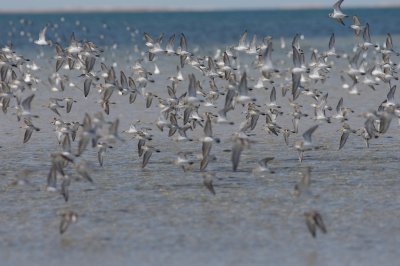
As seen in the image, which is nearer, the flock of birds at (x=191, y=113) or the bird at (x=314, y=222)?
the bird at (x=314, y=222)

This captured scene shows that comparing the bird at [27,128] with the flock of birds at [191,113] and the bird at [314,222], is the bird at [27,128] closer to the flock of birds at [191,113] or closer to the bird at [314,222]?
the flock of birds at [191,113]

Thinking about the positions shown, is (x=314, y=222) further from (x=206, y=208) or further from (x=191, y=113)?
(x=191, y=113)

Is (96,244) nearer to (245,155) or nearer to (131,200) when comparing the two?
(131,200)

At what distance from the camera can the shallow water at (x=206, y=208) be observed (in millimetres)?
21312

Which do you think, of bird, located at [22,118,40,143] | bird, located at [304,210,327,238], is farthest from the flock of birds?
bird, located at [304,210,327,238]

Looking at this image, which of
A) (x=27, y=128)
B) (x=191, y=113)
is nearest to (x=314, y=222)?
(x=191, y=113)

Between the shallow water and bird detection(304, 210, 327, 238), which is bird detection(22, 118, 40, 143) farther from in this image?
bird detection(304, 210, 327, 238)

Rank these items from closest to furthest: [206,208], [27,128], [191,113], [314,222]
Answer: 1. [314,222]
2. [206,208]
3. [191,113]
4. [27,128]

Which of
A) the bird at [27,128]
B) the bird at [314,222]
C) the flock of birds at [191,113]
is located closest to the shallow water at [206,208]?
the bird at [314,222]

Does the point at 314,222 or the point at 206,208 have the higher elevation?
the point at 314,222

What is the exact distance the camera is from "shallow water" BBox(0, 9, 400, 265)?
2131cm

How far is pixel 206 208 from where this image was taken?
24984mm

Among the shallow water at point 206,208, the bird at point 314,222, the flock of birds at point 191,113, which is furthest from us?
the flock of birds at point 191,113

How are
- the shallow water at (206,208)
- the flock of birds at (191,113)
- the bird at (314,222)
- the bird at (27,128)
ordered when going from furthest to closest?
the bird at (27,128)
the flock of birds at (191,113)
the bird at (314,222)
the shallow water at (206,208)
